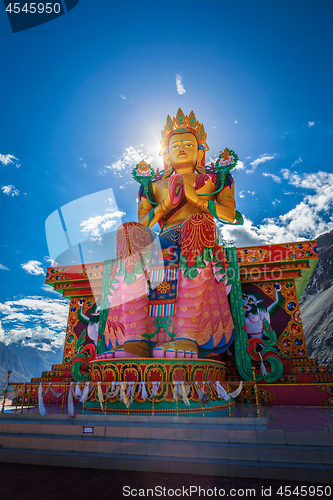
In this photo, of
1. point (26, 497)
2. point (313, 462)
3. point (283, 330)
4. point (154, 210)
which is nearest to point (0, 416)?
point (26, 497)

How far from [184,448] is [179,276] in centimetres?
296

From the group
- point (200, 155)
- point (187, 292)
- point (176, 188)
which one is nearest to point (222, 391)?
point (187, 292)

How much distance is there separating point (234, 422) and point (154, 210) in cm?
433

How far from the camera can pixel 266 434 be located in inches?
92.4

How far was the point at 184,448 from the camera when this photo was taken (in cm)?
228

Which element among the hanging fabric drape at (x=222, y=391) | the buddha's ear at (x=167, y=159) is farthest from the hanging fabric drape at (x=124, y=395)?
the buddha's ear at (x=167, y=159)

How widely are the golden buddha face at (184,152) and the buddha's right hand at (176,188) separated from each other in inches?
31.5

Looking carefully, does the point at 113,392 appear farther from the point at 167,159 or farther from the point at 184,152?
the point at 167,159

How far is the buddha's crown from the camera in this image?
6.54 m

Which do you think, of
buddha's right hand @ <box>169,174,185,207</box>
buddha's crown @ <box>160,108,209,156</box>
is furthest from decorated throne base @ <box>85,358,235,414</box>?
A: buddha's crown @ <box>160,108,209,156</box>

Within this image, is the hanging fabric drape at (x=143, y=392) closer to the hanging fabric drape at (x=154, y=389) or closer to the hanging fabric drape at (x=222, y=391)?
the hanging fabric drape at (x=154, y=389)

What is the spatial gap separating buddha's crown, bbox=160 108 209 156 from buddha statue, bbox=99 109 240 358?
9cm

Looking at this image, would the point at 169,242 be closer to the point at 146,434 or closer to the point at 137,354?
the point at 137,354

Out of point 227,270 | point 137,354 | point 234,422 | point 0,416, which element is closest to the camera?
point 234,422
